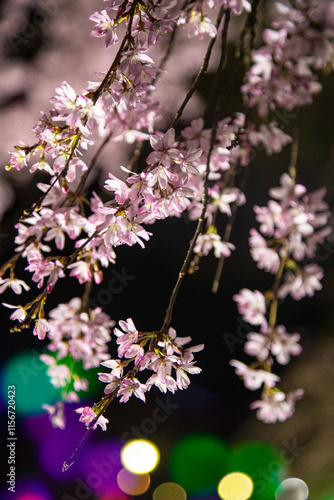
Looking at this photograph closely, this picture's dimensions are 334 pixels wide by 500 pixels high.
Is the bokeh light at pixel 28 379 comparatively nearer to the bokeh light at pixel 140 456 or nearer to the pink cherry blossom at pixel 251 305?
the bokeh light at pixel 140 456

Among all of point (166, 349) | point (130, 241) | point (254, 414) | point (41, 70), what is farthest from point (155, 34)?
point (254, 414)

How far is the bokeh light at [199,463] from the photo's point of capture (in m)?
2.51

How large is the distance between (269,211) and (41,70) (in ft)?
3.21

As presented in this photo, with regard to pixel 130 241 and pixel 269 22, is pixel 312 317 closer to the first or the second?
pixel 269 22

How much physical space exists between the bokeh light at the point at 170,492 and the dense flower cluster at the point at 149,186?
1701mm

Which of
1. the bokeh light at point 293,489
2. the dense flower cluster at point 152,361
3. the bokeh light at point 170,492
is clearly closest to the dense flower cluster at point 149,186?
the dense flower cluster at point 152,361

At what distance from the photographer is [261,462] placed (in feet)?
7.96

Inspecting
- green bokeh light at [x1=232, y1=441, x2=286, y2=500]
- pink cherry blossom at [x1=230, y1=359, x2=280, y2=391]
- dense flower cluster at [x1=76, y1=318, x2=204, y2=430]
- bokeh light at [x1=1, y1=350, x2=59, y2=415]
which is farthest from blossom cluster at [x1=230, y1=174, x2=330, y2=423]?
green bokeh light at [x1=232, y1=441, x2=286, y2=500]

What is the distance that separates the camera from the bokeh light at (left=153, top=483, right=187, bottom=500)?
2.57 metres

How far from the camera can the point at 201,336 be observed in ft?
6.52

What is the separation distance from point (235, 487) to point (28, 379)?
1.63m

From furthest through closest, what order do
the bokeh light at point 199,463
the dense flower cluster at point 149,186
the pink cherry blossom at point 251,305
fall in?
the bokeh light at point 199,463 < the pink cherry blossom at point 251,305 < the dense flower cluster at point 149,186

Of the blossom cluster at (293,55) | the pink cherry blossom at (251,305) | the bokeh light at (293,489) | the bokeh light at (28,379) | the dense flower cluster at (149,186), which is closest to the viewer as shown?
the dense flower cluster at (149,186)

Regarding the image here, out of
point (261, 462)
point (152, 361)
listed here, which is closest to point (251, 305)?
point (152, 361)
